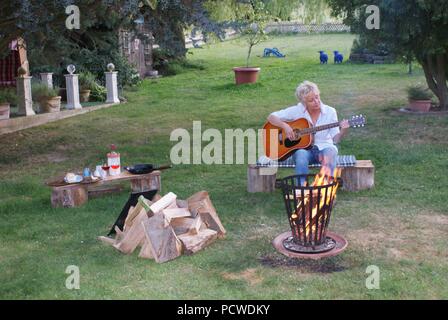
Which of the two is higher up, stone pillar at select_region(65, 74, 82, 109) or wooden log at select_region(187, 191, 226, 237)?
stone pillar at select_region(65, 74, 82, 109)

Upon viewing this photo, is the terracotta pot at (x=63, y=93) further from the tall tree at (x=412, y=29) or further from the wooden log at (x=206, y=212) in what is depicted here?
the wooden log at (x=206, y=212)

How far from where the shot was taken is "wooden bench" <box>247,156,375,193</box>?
631 cm

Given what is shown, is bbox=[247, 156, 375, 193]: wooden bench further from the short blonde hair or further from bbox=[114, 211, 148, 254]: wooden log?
bbox=[114, 211, 148, 254]: wooden log

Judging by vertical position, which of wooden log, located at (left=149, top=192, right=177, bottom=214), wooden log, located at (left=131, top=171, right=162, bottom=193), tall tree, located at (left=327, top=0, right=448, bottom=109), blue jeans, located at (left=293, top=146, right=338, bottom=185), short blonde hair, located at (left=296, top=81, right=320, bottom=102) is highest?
tall tree, located at (left=327, top=0, right=448, bottom=109)

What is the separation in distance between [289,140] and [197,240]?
1862mm

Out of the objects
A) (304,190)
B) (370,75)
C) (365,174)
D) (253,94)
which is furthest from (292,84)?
(304,190)

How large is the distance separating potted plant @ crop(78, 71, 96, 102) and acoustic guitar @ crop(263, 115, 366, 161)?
8.65 m

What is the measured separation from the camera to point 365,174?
6.34 metres

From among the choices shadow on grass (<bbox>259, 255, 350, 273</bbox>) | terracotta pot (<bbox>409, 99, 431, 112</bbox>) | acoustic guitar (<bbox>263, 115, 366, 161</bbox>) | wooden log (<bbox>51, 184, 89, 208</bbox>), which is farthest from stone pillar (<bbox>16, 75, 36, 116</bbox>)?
shadow on grass (<bbox>259, 255, 350, 273</bbox>)

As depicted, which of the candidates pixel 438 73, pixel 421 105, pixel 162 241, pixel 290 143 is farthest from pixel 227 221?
pixel 438 73

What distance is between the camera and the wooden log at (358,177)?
20.7 feet

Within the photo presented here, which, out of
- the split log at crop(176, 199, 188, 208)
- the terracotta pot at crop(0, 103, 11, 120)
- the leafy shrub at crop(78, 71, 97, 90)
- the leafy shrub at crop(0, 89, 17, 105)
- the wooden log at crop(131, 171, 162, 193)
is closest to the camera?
the split log at crop(176, 199, 188, 208)

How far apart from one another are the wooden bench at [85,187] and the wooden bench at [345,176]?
1091 mm

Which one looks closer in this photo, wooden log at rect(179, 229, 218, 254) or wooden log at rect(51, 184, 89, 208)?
wooden log at rect(179, 229, 218, 254)
